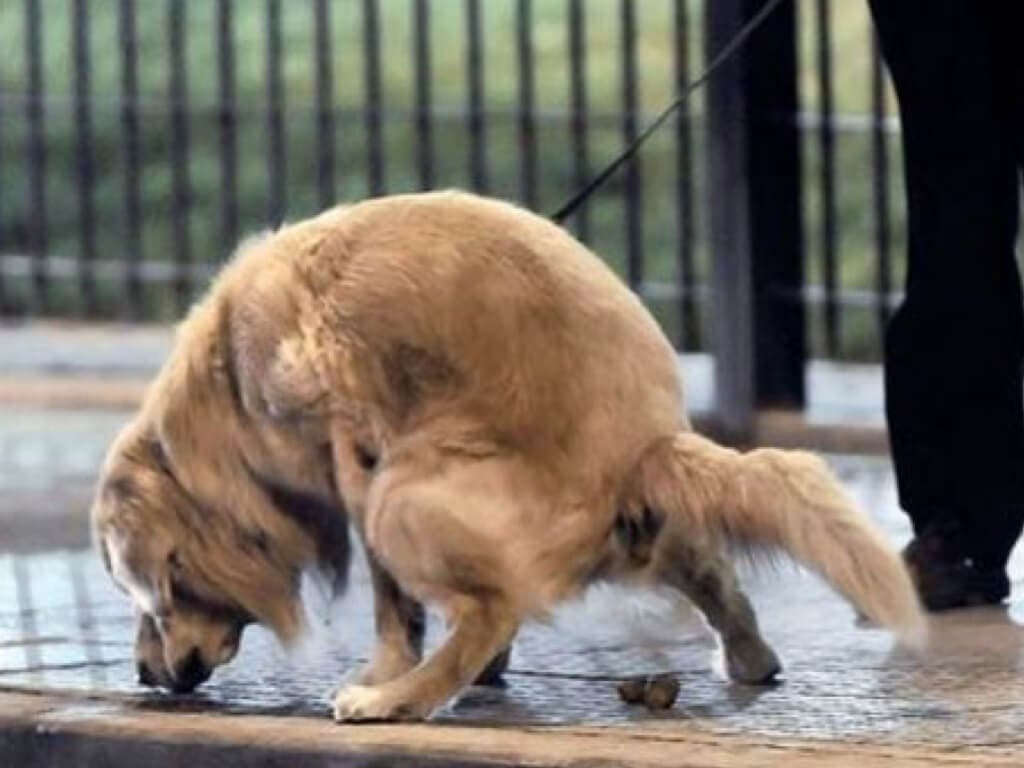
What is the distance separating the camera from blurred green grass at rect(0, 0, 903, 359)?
45.6 ft

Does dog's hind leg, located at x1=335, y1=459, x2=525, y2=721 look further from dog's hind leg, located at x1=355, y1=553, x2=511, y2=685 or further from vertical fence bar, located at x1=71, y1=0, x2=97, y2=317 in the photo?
vertical fence bar, located at x1=71, y1=0, x2=97, y2=317

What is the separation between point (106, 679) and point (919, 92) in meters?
1.92

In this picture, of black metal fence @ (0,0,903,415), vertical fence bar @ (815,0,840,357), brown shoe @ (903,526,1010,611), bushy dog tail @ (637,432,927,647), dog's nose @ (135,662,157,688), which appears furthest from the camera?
vertical fence bar @ (815,0,840,357)

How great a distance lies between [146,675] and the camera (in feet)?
24.0

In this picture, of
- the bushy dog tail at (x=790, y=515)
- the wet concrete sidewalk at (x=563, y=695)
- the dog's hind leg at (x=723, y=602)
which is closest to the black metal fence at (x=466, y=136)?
the wet concrete sidewalk at (x=563, y=695)

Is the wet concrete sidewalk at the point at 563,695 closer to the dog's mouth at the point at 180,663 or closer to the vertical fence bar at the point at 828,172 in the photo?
the dog's mouth at the point at 180,663

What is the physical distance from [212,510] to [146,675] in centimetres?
37

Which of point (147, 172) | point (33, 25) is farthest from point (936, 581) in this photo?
point (147, 172)

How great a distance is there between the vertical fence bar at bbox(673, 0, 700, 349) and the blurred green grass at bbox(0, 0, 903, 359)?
71 millimetres

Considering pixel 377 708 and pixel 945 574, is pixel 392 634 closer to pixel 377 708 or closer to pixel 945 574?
pixel 377 708

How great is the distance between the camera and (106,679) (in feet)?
24.7

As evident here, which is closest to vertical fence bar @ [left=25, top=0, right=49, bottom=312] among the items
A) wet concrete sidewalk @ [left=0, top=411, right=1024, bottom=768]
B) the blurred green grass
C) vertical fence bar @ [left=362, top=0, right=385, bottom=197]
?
the blurred green grass

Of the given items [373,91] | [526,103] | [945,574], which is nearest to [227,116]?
[373,91]

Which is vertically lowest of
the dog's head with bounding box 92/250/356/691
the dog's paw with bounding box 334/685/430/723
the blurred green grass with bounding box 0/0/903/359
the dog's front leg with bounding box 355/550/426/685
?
the blurred green grass with bounding box 0/0/903/359
